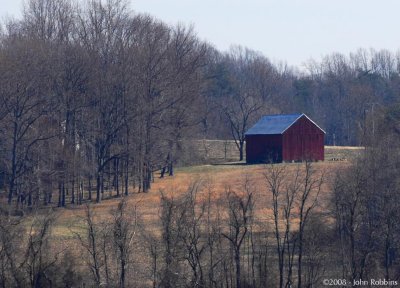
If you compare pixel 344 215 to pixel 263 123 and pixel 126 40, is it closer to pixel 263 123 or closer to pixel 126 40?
pixel 126 40

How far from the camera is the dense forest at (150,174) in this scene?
27.0 metres

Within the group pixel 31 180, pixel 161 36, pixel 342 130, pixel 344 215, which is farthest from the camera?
pixel 342 130

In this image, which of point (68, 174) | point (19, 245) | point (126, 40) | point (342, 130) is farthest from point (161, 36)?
point (342, 130)

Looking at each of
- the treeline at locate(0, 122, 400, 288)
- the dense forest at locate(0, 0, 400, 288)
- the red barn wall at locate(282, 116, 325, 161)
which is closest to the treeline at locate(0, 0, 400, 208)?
the dense forest at locate(0, 0, 400, 288)

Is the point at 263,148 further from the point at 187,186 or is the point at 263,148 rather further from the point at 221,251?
the point at 221,251

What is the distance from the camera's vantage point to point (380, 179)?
3055 centimetres

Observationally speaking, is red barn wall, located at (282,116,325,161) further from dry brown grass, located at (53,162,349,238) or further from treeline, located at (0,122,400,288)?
treeline, located at (0,122,400,288)

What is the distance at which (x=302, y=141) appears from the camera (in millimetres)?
58125

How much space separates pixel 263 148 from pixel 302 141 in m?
2.66

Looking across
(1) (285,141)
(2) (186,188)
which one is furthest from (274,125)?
(2) (186,188)

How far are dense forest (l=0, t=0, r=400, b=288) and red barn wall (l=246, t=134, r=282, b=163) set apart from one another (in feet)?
17.1

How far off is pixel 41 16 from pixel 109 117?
16918mm

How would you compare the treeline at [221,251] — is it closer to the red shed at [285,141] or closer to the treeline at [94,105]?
the treeline at [94,105]

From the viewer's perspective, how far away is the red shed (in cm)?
5719
